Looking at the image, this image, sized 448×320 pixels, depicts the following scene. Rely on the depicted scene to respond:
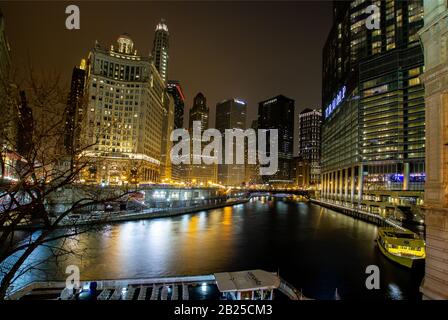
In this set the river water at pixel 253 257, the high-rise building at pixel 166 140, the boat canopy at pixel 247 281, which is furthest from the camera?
the high-rise building at pixel 166 140

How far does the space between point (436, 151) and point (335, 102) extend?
147371 mm

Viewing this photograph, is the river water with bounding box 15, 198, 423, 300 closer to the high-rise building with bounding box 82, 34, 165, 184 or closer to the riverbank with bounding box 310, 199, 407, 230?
the riverbank with bounding box 310, 199, 407, 230

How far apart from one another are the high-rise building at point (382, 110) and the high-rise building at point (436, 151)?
81205mm

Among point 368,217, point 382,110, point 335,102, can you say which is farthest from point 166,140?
point 368,217

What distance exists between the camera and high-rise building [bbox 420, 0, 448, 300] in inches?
479

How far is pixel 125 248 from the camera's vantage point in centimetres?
4000

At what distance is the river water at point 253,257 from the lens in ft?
87.5

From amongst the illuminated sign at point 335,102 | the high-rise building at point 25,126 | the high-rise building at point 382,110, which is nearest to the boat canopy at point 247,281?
the high-rise building at point 25,126

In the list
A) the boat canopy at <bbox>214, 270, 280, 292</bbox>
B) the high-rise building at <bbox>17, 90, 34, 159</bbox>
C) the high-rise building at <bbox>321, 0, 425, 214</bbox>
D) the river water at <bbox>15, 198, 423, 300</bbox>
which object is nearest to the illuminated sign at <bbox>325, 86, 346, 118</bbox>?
the high-rise building at <bbox>321, 0, 425, 214</bbox>

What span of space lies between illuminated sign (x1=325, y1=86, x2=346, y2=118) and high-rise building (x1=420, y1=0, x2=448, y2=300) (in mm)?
131788

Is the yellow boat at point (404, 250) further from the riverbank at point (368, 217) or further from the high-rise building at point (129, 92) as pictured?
the high-rise building at point (129, 92)

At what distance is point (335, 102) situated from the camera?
484 ft

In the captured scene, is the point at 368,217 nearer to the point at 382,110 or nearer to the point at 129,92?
the point at 382,110

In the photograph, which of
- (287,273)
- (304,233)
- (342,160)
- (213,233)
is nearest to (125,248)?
(213,233)
